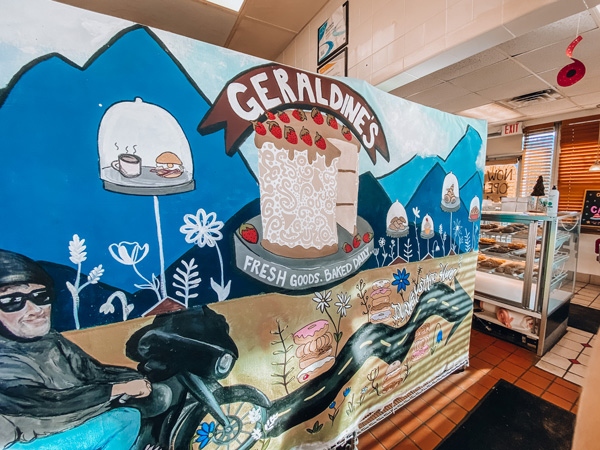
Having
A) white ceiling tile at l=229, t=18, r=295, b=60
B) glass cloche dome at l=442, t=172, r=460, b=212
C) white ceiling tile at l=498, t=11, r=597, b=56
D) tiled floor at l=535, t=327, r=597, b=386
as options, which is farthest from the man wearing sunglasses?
white ceiling tile at l=498, t=11, r=597, b=56

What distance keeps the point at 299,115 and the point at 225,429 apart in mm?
1741

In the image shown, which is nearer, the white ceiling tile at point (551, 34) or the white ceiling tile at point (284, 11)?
the white ceiling tile at point (551, 34)

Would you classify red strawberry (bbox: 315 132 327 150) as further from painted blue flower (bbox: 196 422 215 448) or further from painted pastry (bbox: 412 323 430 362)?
painted pastry (bbox: 412 323 430 362)

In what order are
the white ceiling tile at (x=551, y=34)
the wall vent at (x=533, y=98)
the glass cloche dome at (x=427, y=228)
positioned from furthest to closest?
the wall vent at (x=533, y=98) → the white ceiling tile at (x=551, y=34) → the glass cloche dome at (x=427, y=228)

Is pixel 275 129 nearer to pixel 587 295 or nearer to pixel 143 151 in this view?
pixel 143 151

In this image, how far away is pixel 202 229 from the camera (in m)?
1.29

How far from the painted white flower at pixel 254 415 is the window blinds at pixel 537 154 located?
7.49 meters

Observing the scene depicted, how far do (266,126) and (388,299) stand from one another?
5.02 ft

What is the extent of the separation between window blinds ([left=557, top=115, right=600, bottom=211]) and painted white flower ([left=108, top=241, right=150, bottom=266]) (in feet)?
25.8

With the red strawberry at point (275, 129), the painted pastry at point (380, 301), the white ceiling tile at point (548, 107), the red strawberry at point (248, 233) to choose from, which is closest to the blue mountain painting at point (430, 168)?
the painted pastry at point (380, 301)

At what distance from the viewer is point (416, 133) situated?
2.10 meters

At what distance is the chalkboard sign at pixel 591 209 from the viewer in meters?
5.33

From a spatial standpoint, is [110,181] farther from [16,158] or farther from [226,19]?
[226,19]

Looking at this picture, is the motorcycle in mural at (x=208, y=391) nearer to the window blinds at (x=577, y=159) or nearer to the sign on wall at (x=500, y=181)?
the window blinds at (x=577, y=159)
